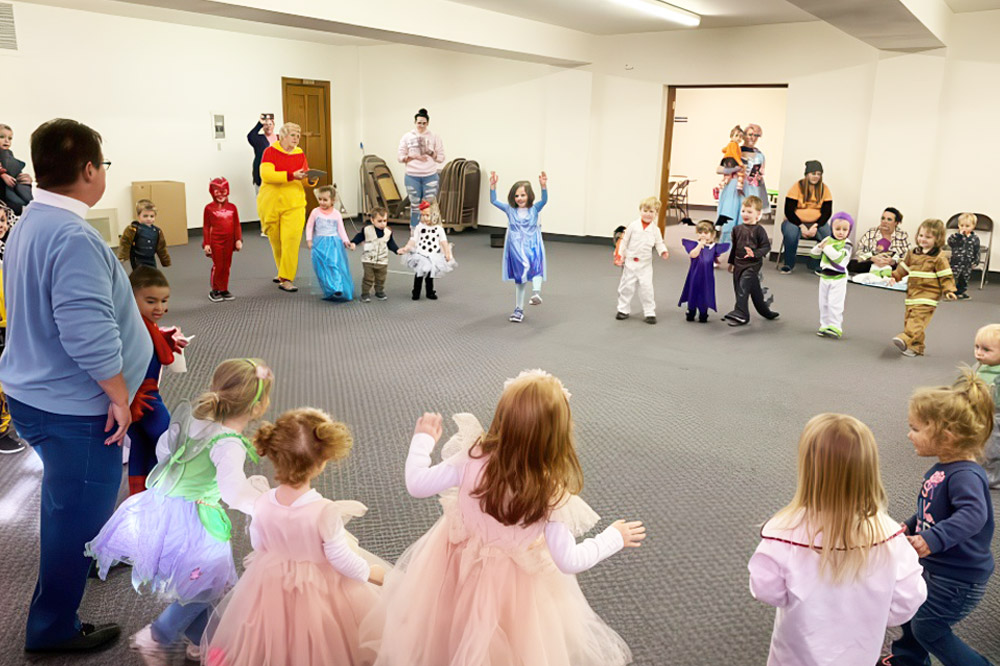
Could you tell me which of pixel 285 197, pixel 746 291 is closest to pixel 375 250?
pixel 285 197

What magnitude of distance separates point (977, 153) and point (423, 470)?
921 cm

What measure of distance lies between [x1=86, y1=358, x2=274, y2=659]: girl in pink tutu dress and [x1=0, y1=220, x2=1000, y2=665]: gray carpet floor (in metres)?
0.29

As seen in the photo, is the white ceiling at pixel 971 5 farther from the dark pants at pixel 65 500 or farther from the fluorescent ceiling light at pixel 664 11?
the dark pants at pixel 65 500

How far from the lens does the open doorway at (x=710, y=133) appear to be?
15930 mm

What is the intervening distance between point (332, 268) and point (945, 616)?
240 inches

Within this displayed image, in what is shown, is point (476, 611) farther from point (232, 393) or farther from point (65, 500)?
point (65, 500)

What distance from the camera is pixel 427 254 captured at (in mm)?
7512

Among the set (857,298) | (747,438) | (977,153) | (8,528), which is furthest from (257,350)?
(977,153)

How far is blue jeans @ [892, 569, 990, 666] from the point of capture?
7.13 feet

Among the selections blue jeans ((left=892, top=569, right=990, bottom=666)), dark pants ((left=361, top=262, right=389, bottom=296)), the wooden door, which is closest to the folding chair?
dark pants ((left=361, top=262, right=389, bottom=296))

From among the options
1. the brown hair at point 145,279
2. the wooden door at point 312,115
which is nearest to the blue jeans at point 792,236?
the wooden door at point 312,115

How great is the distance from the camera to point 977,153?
29.5 feet

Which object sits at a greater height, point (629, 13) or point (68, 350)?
point (629, 13)

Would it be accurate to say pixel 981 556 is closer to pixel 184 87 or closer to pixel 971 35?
pixel 971 35
